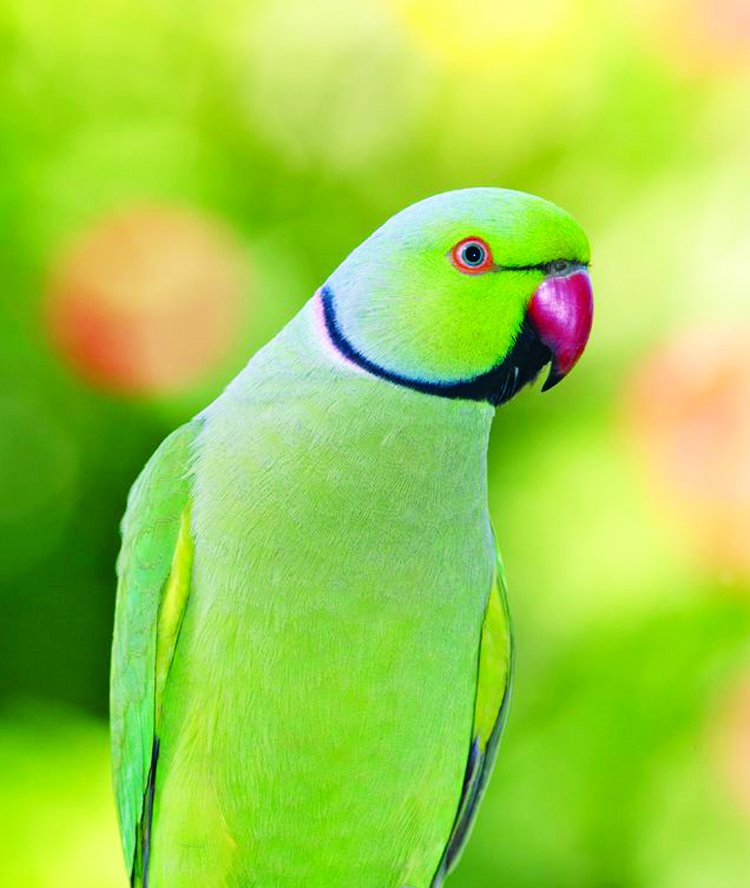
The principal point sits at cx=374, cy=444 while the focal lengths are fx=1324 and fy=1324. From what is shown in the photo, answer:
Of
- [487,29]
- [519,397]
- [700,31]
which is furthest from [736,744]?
[487,29]

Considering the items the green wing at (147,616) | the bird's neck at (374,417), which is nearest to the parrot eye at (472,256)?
the bird's neck at (374,417)

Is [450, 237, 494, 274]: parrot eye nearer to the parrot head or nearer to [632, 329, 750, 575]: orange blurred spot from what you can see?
the parrot head

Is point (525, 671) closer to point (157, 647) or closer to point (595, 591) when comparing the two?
point (595, 591)

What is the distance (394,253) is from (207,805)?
1.78 feet

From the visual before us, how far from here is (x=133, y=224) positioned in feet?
6.74

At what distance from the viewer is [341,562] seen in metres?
1.18

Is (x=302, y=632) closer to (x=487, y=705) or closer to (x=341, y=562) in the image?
(x=341, y=562)

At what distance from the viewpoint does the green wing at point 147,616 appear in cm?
124

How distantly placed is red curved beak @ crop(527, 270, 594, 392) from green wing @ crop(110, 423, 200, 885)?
36 cm

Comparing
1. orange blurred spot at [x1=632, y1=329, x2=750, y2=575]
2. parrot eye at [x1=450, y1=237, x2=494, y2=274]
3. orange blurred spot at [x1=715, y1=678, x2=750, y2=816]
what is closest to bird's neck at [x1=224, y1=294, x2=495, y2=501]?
parrot eye at [x1=450, y1=237, x2=494, y2=274]

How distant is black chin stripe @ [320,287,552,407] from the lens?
1178mm

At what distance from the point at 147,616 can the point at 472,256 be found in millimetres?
454

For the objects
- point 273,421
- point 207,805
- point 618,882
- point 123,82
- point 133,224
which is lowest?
point 618,882

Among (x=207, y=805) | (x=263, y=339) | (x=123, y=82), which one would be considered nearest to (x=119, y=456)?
(x=263, y=339)
